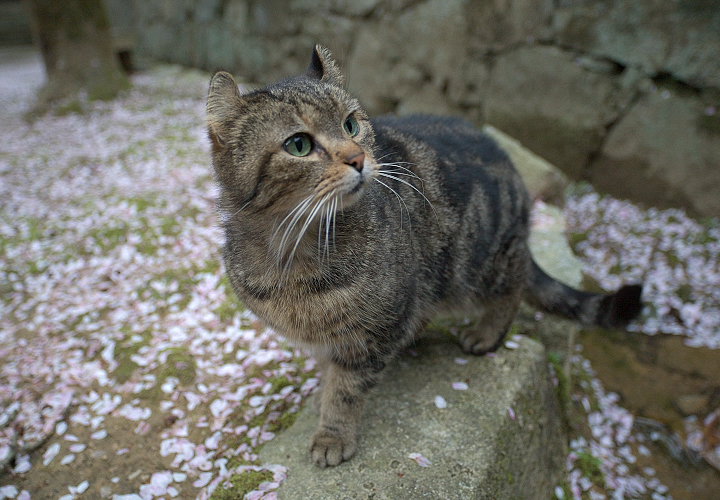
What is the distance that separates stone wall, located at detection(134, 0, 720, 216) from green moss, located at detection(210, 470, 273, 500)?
440cm

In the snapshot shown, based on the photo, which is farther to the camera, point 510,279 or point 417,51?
point 417,51

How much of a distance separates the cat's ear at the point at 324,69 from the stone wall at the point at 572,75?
361cm

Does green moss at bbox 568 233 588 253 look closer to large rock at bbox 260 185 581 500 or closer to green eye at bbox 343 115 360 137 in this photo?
large rock at bbox 260 185 581 500

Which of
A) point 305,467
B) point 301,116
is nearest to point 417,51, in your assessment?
point 301,116

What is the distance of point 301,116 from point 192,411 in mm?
1718

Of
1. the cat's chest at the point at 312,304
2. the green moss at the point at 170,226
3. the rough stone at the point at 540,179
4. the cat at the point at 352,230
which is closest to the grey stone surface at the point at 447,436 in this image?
the cat at the point at 352,230

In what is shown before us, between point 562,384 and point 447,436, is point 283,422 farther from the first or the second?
point 562,384

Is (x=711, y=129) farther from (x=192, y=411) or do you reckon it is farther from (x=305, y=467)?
(x=192, y=411)

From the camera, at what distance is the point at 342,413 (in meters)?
1.98

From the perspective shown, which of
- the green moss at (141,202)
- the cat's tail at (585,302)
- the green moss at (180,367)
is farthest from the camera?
the green moss at (141,202)

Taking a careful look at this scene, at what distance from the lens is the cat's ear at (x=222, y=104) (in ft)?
5.56

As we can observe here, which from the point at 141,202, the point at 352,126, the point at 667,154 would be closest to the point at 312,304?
the point at 352,126

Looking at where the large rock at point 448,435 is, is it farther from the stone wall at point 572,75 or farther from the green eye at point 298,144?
the stone wall at point 572,75

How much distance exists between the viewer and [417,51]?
18.4 feet
